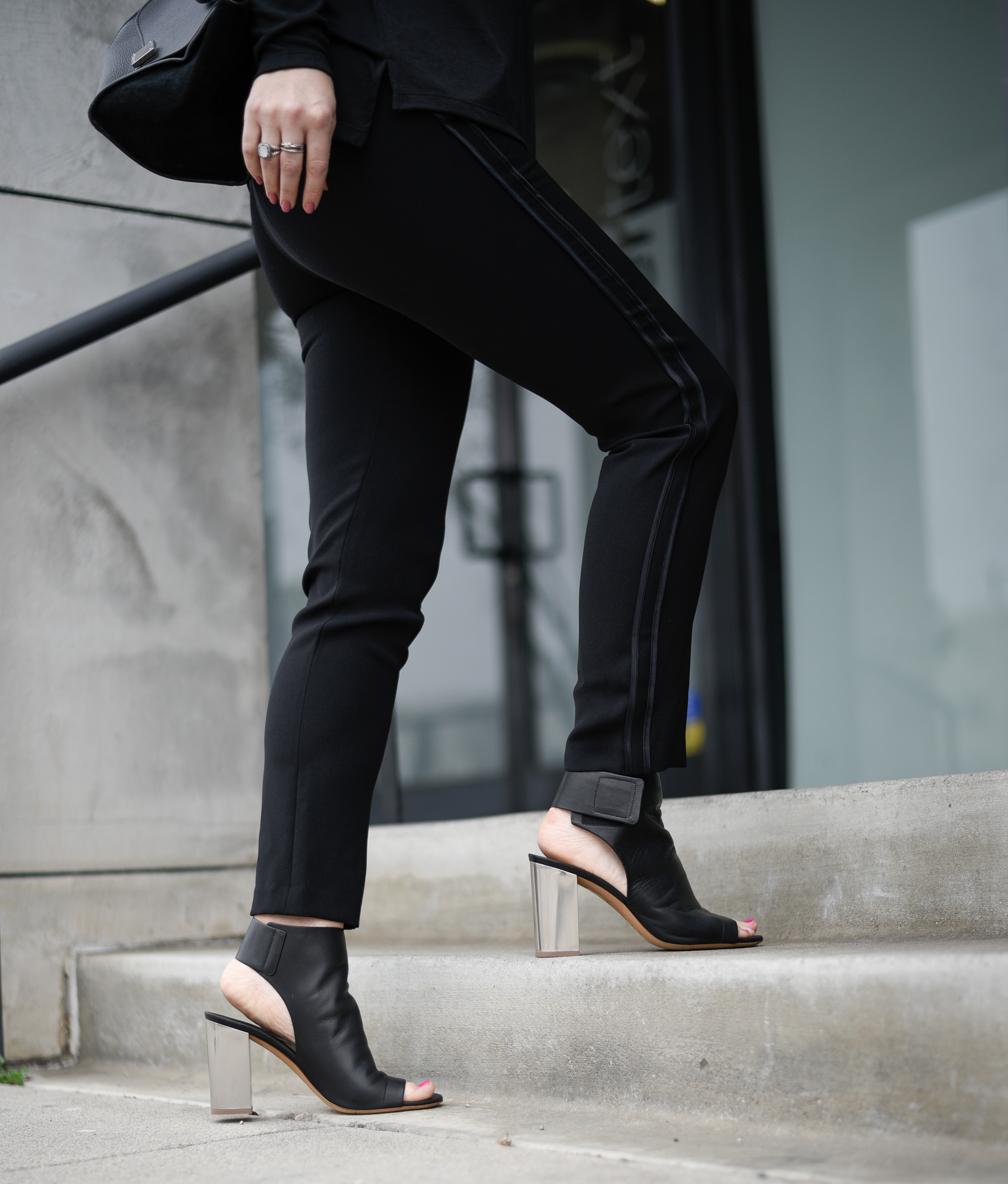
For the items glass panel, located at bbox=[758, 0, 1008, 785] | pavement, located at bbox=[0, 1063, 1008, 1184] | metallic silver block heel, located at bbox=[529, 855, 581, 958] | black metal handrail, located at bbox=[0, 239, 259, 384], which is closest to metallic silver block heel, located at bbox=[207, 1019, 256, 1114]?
pavement, located at bbox=[0, 1063, 1008, 1184]

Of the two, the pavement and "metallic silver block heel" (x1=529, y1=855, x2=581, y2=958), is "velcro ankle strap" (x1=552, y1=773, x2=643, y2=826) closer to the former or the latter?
"metallic silver block heel" (x1=529, y1=855, x2=581, y2=958)

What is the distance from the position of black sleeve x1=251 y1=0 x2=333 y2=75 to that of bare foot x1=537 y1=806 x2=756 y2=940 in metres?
0.82

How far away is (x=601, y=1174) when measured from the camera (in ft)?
3.55

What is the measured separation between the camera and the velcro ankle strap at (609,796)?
1.38 m

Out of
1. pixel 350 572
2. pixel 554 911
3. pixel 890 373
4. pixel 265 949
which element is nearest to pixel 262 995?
pixel 265 949

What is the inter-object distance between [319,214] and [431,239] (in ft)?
0.39

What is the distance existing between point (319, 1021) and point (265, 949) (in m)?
0.09

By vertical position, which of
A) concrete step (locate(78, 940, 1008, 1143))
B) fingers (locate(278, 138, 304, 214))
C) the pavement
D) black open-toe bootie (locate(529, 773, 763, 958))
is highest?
fingers (locate(278, 138, 304, 214))

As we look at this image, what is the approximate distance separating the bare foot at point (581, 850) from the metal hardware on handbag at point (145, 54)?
2.94ft

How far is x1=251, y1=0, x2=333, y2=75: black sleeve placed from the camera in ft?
3.99

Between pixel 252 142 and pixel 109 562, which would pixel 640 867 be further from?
pixel 109 562

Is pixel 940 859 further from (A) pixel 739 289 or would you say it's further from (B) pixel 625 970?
(A) pixel 739 289

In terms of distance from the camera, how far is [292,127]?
1218 millimetres

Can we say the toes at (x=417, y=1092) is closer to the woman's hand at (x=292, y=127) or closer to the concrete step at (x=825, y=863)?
the concrete step at (x=825, y=863)
